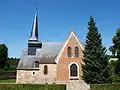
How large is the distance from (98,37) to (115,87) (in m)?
10.4

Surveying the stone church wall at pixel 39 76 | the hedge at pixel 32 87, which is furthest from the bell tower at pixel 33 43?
the hedge at pixel 32 87

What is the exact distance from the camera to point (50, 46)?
43.0m

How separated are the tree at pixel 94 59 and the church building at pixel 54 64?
6.19 meters

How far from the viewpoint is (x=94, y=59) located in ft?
103

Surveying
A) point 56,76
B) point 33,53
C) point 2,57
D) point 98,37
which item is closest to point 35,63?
point 33,53

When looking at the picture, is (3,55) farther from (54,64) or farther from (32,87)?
(32,87)

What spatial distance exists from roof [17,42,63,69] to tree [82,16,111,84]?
9.76 meters

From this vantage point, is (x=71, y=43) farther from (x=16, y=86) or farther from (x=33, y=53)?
(x=16, y=86)

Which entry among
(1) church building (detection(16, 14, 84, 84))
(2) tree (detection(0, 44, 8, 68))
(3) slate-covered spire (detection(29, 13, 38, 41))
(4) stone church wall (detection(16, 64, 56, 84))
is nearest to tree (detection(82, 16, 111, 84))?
(1) church building (detection(16, 14, 84, 84))

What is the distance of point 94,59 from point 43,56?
12.7 meters

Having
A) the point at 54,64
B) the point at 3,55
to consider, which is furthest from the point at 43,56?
the point at 3,55

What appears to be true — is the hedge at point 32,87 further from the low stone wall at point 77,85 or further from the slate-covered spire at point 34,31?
the slate-covered spire at point 34,31

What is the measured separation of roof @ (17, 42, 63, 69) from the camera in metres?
40.7

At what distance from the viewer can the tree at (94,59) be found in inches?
1199
